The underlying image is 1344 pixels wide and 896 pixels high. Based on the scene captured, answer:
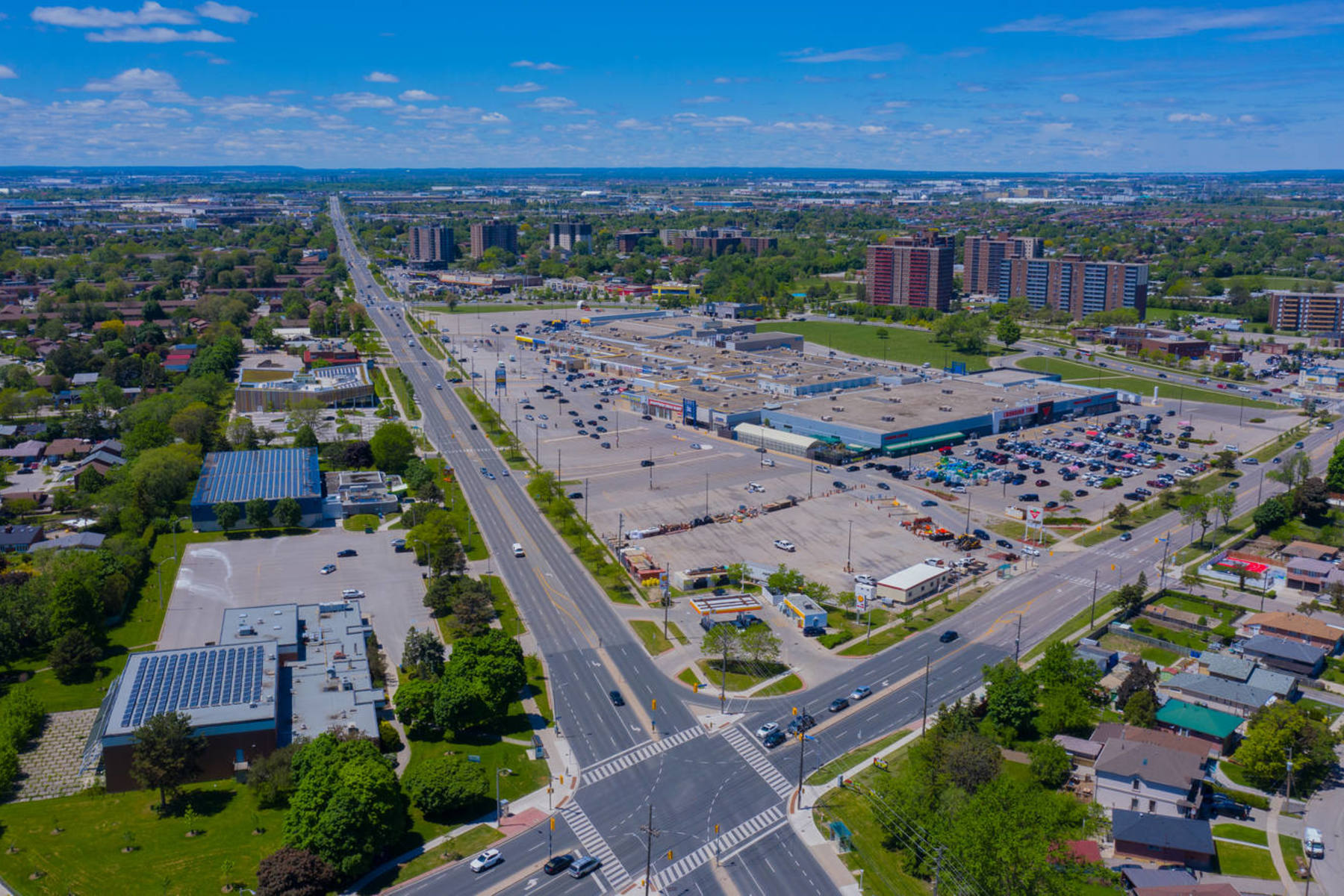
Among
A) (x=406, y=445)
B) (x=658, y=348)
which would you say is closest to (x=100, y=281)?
(x=658, y=348)

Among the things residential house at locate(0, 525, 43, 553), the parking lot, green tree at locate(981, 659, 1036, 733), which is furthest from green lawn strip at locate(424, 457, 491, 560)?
green tree at locate(981, 659, 1036, 733)

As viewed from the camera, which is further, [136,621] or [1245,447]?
[1245,447]

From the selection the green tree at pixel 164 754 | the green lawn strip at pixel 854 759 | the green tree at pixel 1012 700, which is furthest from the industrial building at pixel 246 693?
the green tree at pixel 1012 700

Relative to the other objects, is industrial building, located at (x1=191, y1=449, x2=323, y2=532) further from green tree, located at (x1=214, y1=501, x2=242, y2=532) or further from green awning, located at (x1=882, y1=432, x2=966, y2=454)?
green awning, located at (x1=882, y1=432, x2=966, y2=454)

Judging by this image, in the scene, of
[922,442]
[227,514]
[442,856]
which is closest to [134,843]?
[442,856]

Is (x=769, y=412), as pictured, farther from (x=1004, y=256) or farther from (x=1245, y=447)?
(x=1004, y=256)

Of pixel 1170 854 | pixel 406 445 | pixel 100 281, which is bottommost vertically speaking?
pixel 1170 854

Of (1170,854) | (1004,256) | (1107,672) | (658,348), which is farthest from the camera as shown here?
(1004,256)
